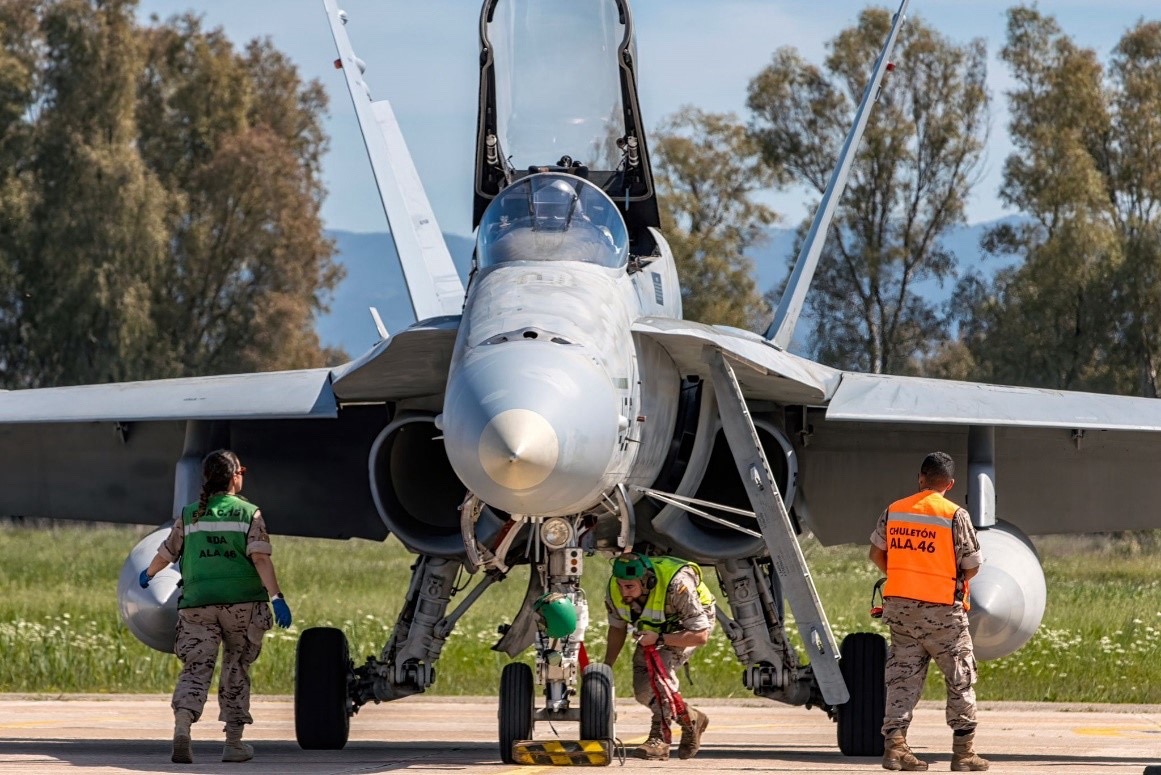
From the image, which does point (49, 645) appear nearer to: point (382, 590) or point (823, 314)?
point (382, 590)

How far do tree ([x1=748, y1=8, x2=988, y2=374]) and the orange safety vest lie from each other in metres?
39.3

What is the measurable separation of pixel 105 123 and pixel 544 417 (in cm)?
4015

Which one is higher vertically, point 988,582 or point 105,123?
point 105,123

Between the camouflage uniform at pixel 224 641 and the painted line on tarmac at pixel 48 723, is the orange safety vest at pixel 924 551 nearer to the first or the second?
the camouflage uniform at pixel 224 641

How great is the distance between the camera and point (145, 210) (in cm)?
4434

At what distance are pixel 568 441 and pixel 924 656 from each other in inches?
99.1

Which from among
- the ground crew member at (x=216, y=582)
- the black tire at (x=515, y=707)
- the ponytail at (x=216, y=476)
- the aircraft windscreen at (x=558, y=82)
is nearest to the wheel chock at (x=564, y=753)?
the black tire at (x=515, y=707)

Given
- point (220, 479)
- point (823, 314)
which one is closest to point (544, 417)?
point (220, 479)

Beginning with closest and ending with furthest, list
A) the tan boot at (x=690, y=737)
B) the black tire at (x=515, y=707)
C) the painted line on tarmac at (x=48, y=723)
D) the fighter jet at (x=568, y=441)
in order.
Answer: the fighter jet at (x=568, y=441)
the black tire at (x=515, y=707)
the tan boot at (x=690, y=737)
the painted line on tarmac at (x=48, y=723)

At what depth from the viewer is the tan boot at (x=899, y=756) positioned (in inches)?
364

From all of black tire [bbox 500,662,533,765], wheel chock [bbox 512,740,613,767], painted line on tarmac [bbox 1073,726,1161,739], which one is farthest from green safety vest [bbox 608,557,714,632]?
painted line on tarmac [bbox 1073,726,1161,739]

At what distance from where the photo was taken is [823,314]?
162 ft

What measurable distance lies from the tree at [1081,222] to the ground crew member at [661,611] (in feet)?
116

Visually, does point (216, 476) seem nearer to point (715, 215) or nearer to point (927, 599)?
point (927, 599)
